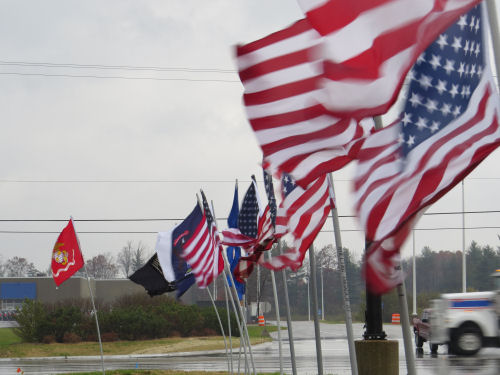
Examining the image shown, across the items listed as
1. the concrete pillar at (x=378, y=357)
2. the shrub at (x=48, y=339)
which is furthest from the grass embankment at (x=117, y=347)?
the concrete pillar at (x=378, y=357)

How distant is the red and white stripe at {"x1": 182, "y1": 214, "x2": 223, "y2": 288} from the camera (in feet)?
47.0

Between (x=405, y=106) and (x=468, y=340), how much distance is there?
15.3 metres

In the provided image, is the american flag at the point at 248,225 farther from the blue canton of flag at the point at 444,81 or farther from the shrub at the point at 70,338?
the shrub at the point at 70,338

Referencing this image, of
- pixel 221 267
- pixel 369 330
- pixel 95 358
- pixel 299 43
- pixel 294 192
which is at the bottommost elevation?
pixel 95 358

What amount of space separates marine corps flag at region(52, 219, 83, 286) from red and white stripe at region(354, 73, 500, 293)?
45.8 feet

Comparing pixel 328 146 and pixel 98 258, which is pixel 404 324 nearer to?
pixel 328 146

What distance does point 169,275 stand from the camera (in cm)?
1848

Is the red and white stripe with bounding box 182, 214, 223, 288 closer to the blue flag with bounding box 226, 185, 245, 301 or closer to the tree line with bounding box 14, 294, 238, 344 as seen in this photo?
the blue flag with bounding box 226, 185, 245, 301

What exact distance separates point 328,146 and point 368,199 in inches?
31.9

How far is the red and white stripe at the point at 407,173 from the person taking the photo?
4895mm

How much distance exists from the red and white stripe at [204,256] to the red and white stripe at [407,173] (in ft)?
29.3

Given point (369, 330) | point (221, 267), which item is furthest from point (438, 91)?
point (221, 267)

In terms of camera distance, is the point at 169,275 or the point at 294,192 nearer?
the point at 294,192

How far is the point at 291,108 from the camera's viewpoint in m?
6.17
